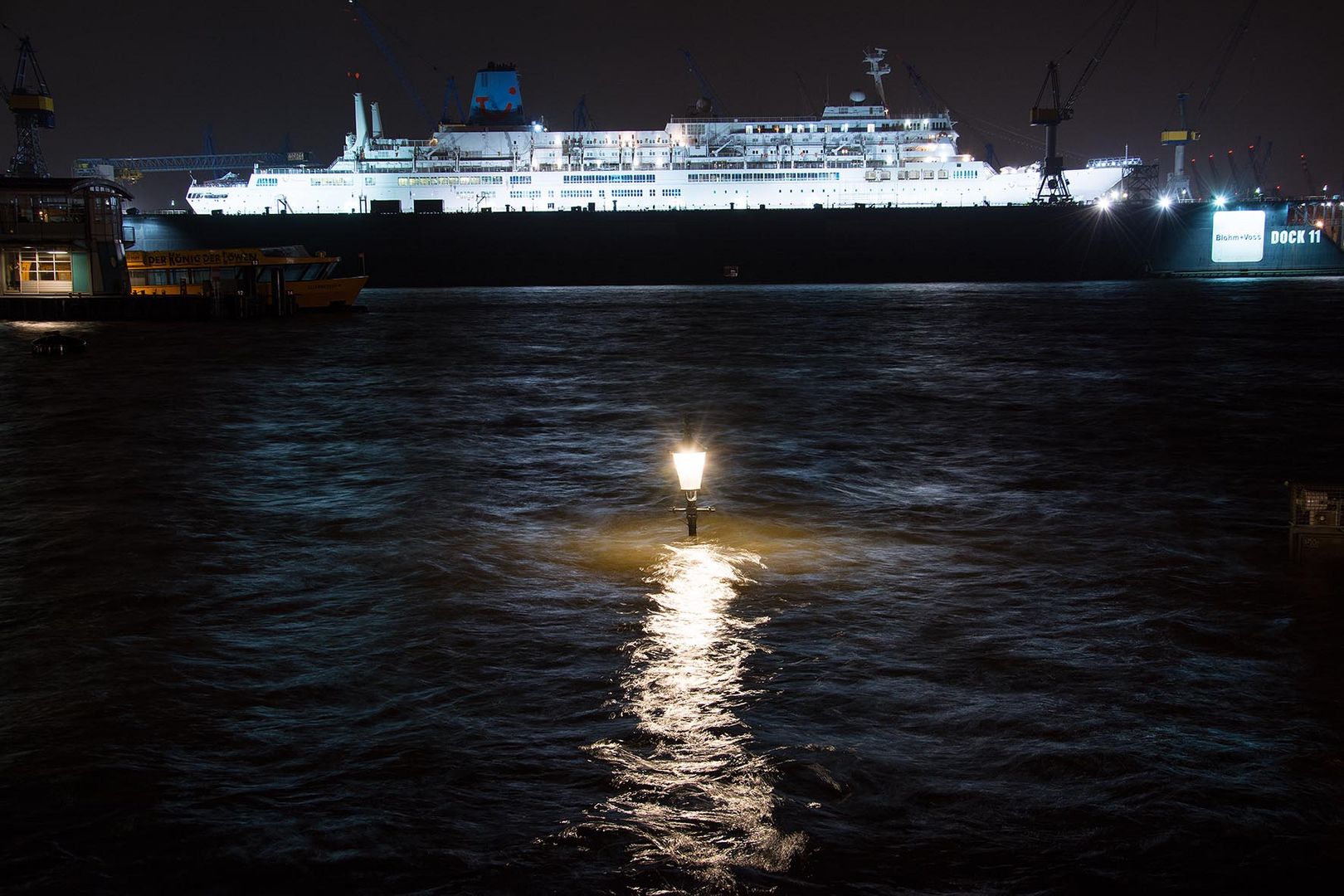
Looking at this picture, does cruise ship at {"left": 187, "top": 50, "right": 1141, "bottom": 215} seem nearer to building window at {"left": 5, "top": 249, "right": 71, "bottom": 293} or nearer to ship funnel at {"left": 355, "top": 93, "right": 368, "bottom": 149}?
ship funnel at {"left": 355, "top": 93, "right": 368, "bottom": 149}

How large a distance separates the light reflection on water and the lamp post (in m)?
1.77

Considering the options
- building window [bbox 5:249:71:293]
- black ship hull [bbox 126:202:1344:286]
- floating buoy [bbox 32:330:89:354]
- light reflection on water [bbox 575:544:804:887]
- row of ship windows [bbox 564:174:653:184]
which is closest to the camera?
light reflection on water [bbox 575:544:804:887]

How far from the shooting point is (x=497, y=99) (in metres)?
72.2

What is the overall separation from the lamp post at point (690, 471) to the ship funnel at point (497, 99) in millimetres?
65963

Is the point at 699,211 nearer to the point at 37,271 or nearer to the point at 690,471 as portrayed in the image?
the point at 37,271

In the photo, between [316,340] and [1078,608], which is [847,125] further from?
[1078,608]

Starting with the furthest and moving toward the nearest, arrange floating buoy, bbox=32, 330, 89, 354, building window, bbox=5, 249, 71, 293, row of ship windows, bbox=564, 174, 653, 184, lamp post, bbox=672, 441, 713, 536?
row of ship windows, bbox=564, 174, 653, 184
building window, bbox=5, 249, 71, 293
floating buoy, bbox=32, 330, 89, 354
lamp post, bbox=672, 441, 713, 536

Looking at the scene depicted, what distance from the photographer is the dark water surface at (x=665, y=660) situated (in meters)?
4.63

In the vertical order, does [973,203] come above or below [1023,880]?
above

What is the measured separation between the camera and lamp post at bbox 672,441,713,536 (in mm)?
9523

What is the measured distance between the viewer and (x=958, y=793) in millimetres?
5035

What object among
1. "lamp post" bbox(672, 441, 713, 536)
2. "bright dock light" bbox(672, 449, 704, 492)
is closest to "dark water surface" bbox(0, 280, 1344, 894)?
"lamp post" bbox(672, 441, 713, 536)

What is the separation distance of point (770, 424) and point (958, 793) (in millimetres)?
12516

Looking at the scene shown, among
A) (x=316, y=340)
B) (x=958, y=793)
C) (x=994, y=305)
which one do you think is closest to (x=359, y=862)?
(x=958, y=793)
